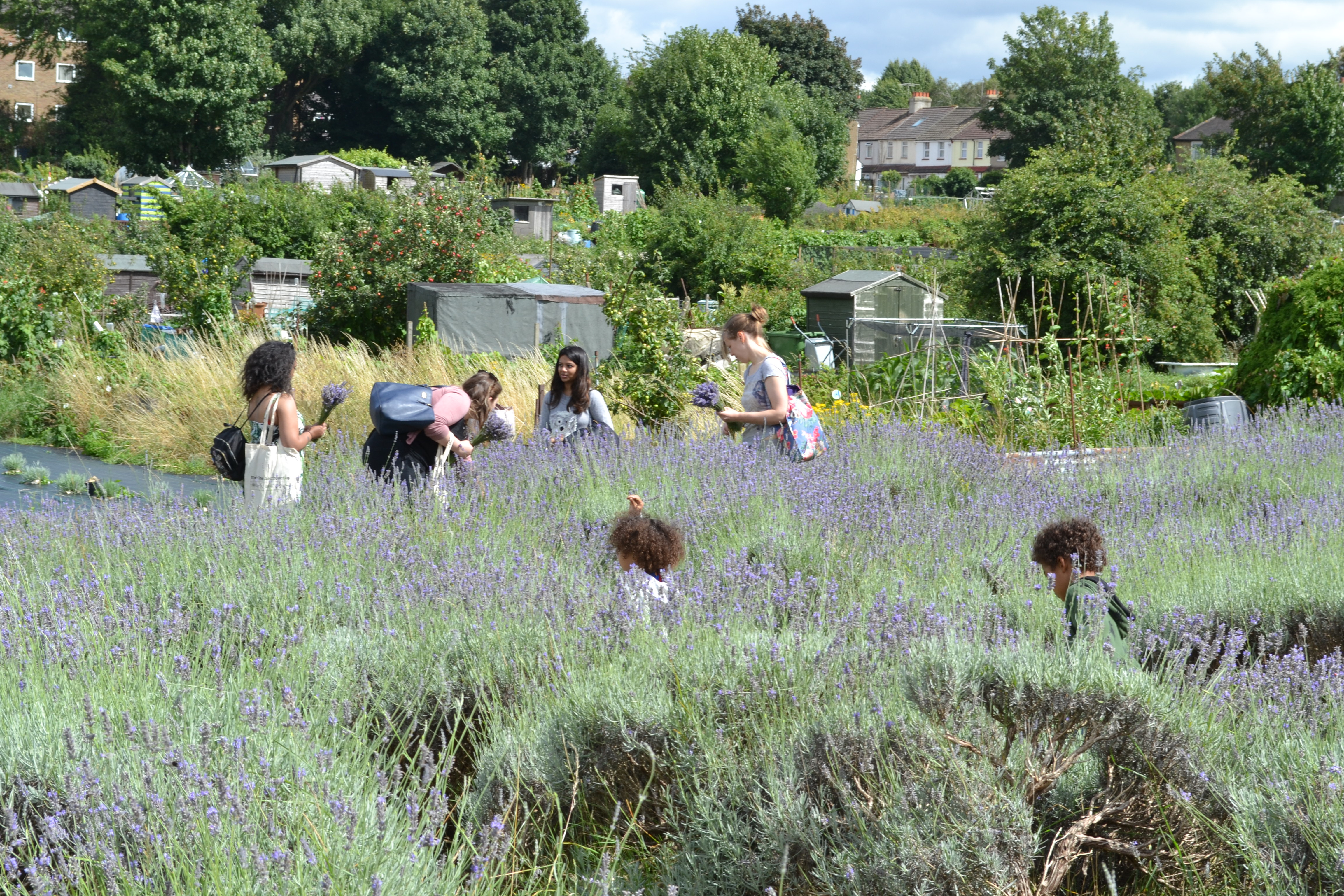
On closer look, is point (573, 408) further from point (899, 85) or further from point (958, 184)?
point (899, 85)

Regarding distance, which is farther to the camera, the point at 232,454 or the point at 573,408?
the point at 573,408

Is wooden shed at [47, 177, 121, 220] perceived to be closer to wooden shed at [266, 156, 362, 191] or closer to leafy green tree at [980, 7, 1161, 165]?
wooden shed at [266, 156, 362, 191]

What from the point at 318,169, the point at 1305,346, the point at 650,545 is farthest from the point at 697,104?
the point at 650,545

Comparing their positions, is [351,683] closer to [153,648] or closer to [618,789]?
[153,648]

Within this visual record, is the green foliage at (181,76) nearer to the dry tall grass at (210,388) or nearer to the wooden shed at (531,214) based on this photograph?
the wooden shed at (531,214)

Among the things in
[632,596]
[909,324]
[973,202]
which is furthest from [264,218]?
[973,202]

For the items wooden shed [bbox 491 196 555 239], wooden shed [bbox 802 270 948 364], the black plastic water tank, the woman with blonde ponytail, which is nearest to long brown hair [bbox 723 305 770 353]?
the woman with blonde ponytail

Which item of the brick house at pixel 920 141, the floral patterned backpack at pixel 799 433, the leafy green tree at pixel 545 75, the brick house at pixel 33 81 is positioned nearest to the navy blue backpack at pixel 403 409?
the floral patterned backpack at pixel 799 433

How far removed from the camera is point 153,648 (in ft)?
10.1

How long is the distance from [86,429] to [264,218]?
48.0ft

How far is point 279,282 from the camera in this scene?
794 inches

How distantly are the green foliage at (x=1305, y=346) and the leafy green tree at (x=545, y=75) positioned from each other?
52389 millimetres

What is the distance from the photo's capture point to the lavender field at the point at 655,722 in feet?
7.35

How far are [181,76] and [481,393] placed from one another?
47.1 m
